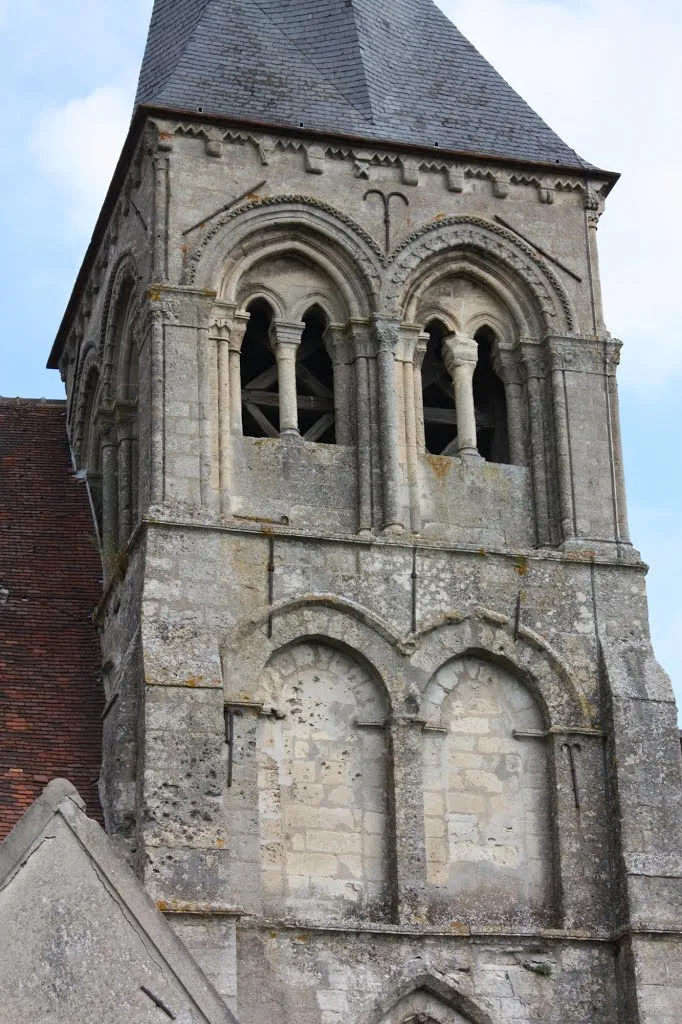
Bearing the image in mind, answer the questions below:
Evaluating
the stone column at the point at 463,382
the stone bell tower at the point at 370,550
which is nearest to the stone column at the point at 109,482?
the stone bell tower at the point at 370,550

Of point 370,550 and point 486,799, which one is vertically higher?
point 370,550

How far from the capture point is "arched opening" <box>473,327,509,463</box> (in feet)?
78.5

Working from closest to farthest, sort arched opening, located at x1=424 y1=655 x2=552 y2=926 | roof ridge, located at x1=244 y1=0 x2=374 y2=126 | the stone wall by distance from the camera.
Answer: the stone wall < arched opening, located at x1=424 y1=655 x2=552 y2=926 < roof ridge, located at x1=244 y1=0 x2=374 y2=126

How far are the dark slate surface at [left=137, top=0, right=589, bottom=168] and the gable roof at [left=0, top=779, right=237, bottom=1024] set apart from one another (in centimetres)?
895

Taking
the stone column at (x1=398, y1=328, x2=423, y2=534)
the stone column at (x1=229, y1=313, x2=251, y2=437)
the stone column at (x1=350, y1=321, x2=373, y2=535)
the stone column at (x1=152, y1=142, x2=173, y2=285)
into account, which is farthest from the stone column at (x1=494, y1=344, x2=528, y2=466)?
the stone column at (x1=152, y1=142, x2=173, y2=285)

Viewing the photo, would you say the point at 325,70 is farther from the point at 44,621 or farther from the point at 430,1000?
the point at 430,1000

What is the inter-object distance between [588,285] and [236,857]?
7043 mm

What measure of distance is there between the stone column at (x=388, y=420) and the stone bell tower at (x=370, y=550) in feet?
0.11

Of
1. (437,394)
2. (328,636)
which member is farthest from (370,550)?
(437,394)

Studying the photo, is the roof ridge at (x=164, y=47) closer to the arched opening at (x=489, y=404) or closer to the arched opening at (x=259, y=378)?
the arched opening at (x=259, y=378)

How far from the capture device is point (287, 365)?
23.1 metres

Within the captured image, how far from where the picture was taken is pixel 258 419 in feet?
75.9

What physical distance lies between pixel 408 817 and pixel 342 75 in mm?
8027

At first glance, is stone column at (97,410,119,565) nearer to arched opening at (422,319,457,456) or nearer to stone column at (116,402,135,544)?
stone column at (116,402,135,544)
